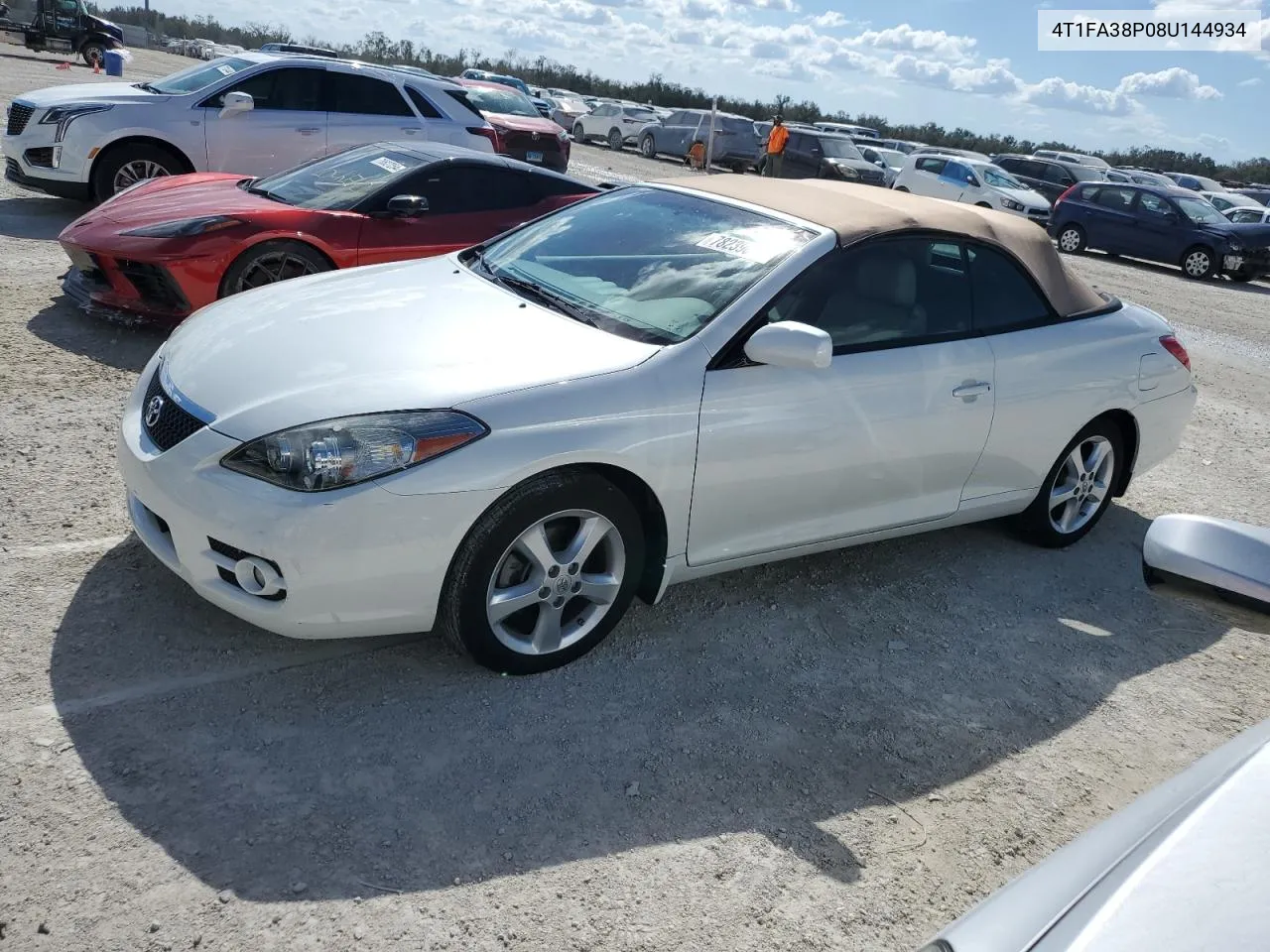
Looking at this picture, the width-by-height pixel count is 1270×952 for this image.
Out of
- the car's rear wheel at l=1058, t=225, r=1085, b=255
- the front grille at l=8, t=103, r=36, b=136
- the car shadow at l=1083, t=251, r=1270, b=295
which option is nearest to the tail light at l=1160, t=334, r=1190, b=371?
the front grille at l=8, t=103, r=36, b=136

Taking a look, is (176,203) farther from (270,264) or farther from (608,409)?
(608,409)

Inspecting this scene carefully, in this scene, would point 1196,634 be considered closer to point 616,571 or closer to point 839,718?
point 839,718

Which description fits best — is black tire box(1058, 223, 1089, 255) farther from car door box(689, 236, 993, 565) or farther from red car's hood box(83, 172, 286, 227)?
car door box(689, 236, 993, 565)

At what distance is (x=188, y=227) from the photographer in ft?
20.0

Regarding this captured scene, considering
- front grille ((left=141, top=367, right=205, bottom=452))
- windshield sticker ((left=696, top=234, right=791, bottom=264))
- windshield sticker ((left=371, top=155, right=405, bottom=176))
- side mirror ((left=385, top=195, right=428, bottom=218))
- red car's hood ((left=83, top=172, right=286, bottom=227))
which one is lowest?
front grille ((left=141, top=367, right=205, bottom=452))

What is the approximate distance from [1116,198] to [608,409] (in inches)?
769

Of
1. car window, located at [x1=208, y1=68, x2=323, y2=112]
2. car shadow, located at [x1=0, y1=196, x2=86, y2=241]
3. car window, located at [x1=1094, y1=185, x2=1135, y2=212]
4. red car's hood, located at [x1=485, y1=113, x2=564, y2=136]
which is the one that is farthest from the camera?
car window, located at [x1=1094, y1=185, x2=1135, y2=212]

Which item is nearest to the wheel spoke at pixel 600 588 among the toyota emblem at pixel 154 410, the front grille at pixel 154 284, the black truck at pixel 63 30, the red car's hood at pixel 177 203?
the toyota emblem at pixel 154 410

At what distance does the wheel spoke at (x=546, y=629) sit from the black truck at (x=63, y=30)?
35.6m

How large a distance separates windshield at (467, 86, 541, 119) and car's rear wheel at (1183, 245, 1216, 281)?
11785mm

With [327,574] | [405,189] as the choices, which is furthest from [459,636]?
[405,189]

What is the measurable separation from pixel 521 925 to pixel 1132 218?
66.5 ft

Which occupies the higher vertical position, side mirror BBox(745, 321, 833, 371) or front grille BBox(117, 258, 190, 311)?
side mirror BBox(745, 321, 833, 371)

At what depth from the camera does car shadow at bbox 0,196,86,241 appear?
877 centimetres
